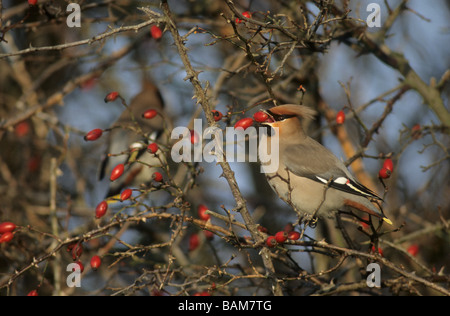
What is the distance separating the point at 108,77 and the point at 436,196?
349 cm

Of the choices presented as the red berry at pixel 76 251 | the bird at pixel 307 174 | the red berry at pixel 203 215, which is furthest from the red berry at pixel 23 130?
the red berry at pixel 76 251

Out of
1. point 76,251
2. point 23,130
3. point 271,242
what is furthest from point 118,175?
point 23,130

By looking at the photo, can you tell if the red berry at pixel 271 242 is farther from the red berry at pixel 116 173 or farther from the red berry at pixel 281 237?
the red berry at pixel 116 173

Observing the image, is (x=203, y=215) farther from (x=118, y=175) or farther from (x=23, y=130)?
(x=23, y=130)

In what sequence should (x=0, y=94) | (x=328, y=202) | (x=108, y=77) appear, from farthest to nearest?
(x=108, y=77) < (x=0, y=94) < (x=328, y=202)

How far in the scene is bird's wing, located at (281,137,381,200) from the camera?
3348 mm

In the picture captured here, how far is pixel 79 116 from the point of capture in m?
5.79

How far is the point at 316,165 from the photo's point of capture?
11.4 ft

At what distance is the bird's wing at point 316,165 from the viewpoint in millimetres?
3348

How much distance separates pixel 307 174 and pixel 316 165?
0.09 meters

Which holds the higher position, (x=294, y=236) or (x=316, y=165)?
(x=316, y=165)
